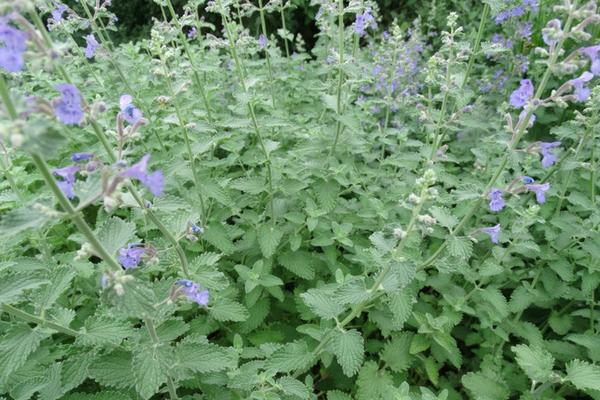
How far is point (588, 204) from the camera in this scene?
12.6ft

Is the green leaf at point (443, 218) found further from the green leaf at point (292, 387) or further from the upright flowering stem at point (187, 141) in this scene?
the upright flowering stem at point (187, 141)

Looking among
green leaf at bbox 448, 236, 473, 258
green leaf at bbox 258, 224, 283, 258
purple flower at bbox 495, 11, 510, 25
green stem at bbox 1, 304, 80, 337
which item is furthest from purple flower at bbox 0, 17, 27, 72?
purple flower at bbox 495, 11, 510, 25

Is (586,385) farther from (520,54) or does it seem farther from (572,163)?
(520,54)

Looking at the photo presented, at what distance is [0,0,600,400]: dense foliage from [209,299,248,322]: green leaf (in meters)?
0.01

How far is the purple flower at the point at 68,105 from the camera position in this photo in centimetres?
174

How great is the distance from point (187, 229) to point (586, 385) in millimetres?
2665

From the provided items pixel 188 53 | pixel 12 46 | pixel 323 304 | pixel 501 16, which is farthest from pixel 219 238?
pixel 501 16

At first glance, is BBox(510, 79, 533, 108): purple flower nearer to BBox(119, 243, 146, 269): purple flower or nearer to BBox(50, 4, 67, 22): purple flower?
BBox(119, 243, 146, 269): purple flower

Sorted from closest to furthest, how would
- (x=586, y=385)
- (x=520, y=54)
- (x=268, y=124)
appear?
(x=586, y=385) < (x=268, y=124) < (x=520, y=54)

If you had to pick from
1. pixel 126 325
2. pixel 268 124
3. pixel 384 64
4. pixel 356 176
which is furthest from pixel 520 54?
pixel 126 325

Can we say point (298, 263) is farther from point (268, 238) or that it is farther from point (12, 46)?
point (12, 46)

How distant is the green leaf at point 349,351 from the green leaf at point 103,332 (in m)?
1.15

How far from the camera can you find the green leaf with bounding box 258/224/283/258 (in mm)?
3719

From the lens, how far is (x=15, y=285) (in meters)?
2.17
